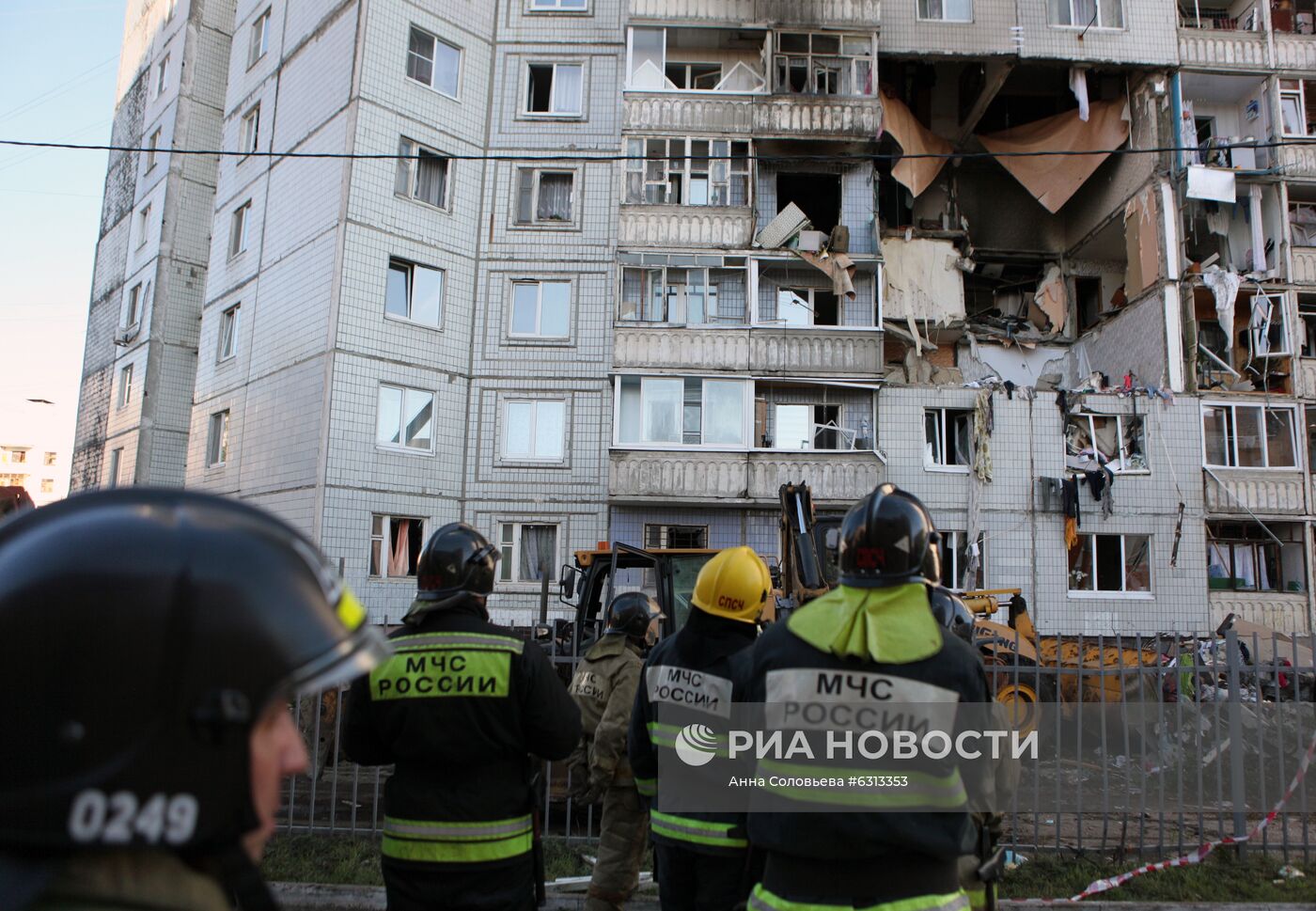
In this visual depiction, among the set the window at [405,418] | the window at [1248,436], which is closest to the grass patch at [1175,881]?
the window at [405,418]

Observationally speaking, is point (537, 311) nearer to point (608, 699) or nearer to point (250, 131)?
point (250, 131)

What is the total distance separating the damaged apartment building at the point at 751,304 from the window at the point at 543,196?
2.9 inches

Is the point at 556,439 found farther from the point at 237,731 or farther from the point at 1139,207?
the point at 237,731

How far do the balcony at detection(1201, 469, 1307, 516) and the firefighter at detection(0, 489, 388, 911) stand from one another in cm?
2343

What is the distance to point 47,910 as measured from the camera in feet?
3.55

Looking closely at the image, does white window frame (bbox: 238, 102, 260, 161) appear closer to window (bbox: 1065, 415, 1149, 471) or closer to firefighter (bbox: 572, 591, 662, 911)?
window (bbox: 1065, 415, 1149, 471)

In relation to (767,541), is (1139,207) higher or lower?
higher

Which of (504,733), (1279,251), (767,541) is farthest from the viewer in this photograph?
(1279,251)

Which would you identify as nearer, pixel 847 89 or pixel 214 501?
pixel 214 501

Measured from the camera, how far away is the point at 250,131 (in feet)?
82.5

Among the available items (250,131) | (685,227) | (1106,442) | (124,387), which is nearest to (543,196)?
(685,227)

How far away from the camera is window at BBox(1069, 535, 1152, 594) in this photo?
20.8 metres

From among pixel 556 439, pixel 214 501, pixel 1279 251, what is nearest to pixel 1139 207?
pixel 1279 251

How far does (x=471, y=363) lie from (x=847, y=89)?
11.2 m
